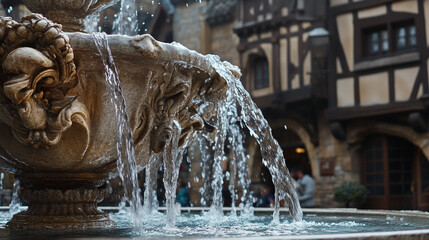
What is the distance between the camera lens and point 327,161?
16.9 meters

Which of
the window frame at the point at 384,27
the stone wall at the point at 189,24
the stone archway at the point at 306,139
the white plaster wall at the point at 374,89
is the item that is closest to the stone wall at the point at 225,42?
the stone wall at the point at 189,24

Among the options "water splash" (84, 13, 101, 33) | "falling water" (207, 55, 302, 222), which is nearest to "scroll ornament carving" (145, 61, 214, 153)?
"falling water" (207, 55, 302, 222)

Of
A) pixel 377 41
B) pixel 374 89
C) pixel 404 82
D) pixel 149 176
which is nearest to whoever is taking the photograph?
pixel 149 176

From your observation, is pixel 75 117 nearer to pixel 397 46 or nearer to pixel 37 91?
pixel 37 91

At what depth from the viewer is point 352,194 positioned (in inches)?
604

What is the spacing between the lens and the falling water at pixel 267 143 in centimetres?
423

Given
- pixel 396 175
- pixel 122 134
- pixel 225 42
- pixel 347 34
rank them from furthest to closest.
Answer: pixel 225 42
pixel 347 34
pixel 396 175
pixel 122 134

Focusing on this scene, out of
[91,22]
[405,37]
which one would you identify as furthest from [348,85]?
[91,22]

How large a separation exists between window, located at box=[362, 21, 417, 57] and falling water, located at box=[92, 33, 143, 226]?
1278cm

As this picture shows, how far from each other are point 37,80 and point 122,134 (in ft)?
2.08

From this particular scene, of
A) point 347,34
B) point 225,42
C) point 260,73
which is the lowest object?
point 260,73

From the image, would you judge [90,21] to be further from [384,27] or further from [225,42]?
[225,42]

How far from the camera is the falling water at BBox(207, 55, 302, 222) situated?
13.9ft

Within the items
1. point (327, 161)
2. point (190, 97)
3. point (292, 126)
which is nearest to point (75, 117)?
point (190, 97)
